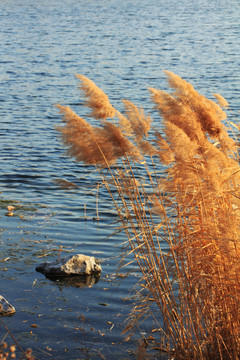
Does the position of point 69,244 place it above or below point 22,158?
above

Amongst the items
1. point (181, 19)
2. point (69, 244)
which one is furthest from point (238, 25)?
point (69, 244)

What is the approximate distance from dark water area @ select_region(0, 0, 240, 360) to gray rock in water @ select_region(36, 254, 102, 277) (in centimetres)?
12

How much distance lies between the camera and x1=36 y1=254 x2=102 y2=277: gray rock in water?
654 centimetres

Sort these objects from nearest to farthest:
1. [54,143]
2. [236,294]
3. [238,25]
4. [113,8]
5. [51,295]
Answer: [236,294] → [51,295] → [54,143] → [238,25] → [113,8]

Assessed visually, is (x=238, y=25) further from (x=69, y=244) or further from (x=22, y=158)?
(x=69, y=244)

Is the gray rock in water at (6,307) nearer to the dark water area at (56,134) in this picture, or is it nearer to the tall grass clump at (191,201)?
the dark water area at (56,134)

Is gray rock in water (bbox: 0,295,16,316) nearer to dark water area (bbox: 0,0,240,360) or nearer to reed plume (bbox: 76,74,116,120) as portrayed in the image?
dark water area (bbox: 0,0,240,360)

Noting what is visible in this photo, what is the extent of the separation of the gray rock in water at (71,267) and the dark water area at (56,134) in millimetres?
116

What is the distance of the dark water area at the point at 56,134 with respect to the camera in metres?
5.55

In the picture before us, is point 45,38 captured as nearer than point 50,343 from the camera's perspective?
No

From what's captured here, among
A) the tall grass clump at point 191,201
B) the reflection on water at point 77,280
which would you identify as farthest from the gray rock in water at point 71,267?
the tall grass clump at point 191,201

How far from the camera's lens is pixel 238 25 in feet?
117

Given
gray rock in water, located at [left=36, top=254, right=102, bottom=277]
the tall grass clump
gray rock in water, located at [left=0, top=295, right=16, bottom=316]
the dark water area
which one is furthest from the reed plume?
gray rock in water, located at [left=36, top=254, right=102, bottom=277]

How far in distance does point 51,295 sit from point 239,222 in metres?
2.71
